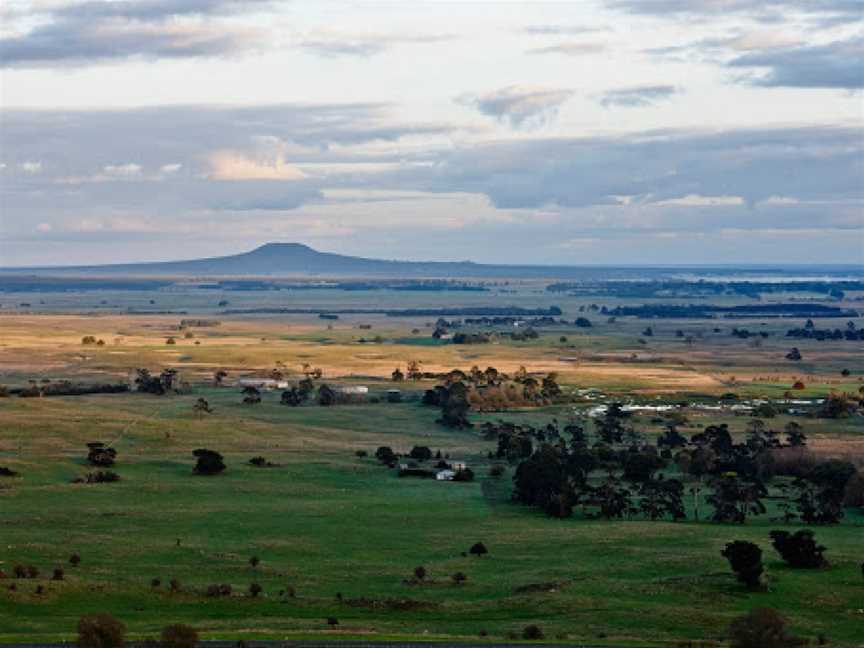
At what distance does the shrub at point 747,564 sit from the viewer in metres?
61.2

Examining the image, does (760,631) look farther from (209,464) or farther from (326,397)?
(326,397)

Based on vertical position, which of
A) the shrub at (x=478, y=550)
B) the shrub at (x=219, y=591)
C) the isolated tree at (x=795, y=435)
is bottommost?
the shrub at (x=478, y=550)

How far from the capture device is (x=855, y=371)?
194m

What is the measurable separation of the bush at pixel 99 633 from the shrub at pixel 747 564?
92.2 feet

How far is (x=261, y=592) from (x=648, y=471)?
47.7 meters

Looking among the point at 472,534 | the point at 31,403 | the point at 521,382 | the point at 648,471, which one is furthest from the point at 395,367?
the point at 472,534

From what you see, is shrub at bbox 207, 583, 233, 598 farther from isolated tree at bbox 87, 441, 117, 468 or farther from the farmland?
isolated tree at bbox 87, 441, 117, 468

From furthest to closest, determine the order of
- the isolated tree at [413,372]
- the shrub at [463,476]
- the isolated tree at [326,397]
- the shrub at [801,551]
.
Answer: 1. the isolated tree at [413,372]
2. the isolated tree at [326,397]
3. the shrub at [463,476]
4. the shrub at [801,551]

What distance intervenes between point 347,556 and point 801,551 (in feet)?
70.9

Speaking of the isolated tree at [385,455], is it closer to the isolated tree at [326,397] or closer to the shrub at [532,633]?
the isolated tree at [326,397]

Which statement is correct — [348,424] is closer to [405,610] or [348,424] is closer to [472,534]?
[472,534]

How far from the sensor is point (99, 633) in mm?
45094

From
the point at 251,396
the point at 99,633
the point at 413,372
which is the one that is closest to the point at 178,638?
the point at 99,633

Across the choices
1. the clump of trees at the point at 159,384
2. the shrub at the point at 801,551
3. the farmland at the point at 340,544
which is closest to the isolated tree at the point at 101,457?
the farmland at the point at 340,544
